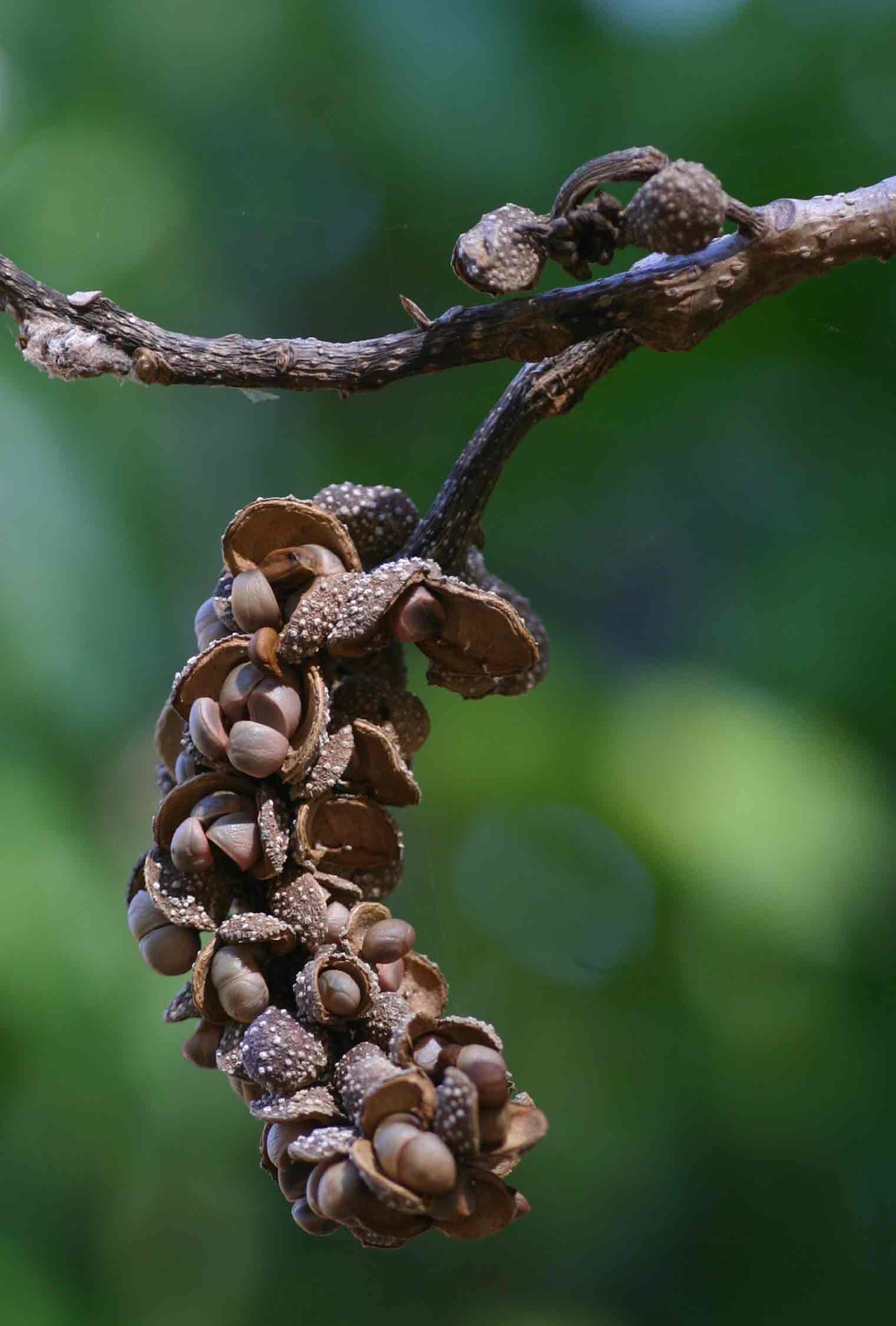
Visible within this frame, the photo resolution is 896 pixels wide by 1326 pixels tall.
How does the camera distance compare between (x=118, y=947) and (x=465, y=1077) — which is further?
(x=118, y=947)

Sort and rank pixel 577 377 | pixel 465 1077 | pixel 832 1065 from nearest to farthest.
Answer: pixel 465 1077
pixel 577 377
pixel 832 1065

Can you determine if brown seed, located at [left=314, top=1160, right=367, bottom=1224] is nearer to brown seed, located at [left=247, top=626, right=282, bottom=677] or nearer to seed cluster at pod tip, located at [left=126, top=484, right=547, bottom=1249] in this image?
seed cluster at pod tip, located at [left=126, top=484, right=547, bottom=1249]

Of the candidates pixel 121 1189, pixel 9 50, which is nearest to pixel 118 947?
pixel 121 1189

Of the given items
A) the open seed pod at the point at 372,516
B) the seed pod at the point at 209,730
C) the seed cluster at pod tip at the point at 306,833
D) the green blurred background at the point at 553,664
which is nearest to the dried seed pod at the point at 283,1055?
the seed cluster at pod tip at the point at 306,833

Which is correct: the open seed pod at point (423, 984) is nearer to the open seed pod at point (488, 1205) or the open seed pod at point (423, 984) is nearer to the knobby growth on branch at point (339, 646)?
the knobby growth on branch at point (339, 646)

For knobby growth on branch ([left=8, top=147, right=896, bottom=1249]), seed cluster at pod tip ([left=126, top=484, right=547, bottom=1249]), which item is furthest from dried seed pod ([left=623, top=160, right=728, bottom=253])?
seed cluster at pod tip ([left=126, top=484, right=547, bottom=1249])

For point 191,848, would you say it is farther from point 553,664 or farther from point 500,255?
point 553,664

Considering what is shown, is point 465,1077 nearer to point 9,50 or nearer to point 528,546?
point 528,546

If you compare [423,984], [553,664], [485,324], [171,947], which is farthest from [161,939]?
[553,664]
